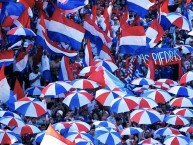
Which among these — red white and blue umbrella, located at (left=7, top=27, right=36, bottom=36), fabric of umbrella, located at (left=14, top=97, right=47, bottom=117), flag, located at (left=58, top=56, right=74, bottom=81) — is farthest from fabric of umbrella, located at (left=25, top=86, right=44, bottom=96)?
fabric of umbrella, located at (left=14, top=97, right=47, bottom=117)

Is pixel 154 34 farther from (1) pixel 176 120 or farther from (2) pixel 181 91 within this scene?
(1) pixel 176 120

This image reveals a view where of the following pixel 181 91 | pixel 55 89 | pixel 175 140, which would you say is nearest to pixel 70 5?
pixel 181 91

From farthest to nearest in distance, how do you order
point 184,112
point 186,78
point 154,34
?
point 154,34 → point 186,78 → point 184,112

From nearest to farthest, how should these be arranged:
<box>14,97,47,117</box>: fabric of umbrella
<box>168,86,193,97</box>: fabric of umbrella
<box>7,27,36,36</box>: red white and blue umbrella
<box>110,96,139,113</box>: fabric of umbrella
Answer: <box>14,97,47,117</box>: fabric of umbrella < <box>110,96,139,113</box>: fabric of umbrella < <box>7,27,36,36</box>: red white and blue umbrella < <box>168,86,193,97</box>: fabric of umbrella

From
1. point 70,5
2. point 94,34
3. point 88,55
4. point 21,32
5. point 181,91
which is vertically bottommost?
point 181,91

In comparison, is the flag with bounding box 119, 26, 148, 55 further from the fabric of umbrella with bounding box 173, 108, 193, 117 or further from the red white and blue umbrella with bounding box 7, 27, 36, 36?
the fabric of umbrella with bounding box 173, 108, 193, 117

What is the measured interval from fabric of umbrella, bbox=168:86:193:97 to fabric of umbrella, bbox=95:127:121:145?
4302mm

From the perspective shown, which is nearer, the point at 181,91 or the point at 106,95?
the point at 106,95

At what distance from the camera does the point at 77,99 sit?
56.0ft

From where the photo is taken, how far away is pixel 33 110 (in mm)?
16250

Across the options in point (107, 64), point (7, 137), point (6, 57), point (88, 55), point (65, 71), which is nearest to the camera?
point (7, 137)

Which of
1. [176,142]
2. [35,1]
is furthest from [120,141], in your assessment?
[35,1]

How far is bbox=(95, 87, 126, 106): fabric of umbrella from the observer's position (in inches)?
681

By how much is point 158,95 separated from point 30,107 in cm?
352
